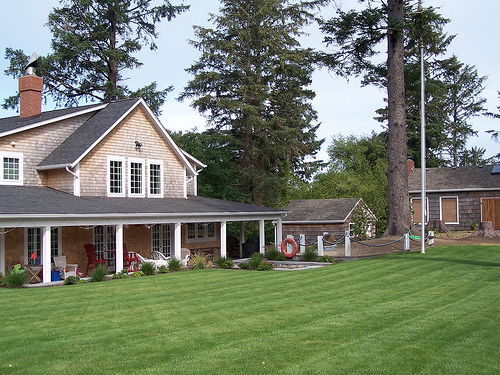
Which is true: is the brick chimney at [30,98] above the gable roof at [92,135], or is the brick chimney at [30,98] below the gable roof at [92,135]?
above

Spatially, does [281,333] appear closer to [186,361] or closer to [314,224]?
[186,361]

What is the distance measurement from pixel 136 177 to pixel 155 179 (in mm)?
1170

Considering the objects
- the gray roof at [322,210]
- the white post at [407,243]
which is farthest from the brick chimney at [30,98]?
the white post at [407,243]

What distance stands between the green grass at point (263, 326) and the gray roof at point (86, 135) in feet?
23.0

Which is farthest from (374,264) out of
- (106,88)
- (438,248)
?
(106,88)

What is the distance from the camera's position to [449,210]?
119 ft

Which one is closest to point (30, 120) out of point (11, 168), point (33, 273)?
point (11, 168)

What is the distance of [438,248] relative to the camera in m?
23.2

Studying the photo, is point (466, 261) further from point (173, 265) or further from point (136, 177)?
point (136, 177)

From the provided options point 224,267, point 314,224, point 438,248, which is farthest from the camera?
point 314,224

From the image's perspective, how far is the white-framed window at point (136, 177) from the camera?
2347cm

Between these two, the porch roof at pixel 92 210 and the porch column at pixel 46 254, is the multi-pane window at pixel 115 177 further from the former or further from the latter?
the porch column at pixel 46 254

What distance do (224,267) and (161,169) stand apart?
6113 mm

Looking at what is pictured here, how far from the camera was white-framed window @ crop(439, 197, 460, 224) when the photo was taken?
35906 mm
